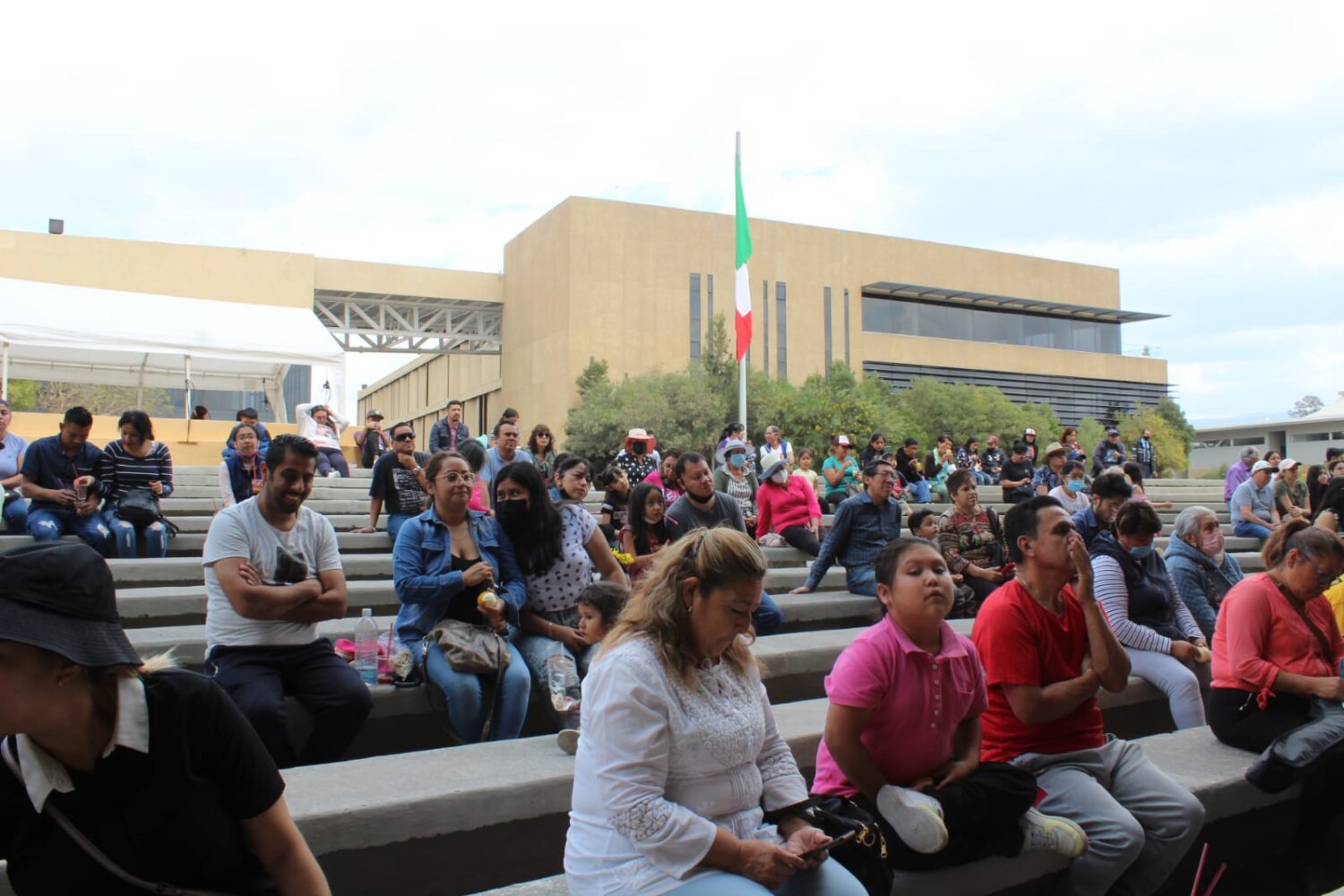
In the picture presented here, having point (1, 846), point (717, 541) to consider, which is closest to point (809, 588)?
point (717, 541)

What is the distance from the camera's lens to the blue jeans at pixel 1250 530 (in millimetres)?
12734

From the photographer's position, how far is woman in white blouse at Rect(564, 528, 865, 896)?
2408 millimetres

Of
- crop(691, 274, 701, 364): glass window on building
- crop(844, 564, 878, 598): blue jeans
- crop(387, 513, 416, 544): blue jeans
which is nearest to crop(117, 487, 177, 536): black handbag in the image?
crop(387, 513, 416, 544): blue jeans

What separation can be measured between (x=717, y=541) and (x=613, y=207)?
3925cm

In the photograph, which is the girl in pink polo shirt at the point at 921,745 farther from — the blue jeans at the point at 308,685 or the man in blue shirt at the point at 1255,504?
the man in blue shirt at the point at 1255,504

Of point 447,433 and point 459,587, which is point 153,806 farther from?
point 447,433

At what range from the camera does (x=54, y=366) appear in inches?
769

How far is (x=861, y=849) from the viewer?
110 inches

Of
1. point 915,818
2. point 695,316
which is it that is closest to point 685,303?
point 695,316

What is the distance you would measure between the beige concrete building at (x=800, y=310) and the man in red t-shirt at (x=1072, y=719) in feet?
117

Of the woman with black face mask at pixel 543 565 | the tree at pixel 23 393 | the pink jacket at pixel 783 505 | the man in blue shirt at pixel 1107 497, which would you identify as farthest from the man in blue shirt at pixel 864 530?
the tree at pixel 23 393

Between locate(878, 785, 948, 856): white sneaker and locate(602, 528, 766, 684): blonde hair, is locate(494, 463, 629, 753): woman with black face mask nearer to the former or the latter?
locate(878, 785, 948, 856): white sneaker

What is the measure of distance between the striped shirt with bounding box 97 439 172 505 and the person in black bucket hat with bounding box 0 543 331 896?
6.24 meters

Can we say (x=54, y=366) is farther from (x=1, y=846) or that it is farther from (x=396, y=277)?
A: (x=1, y=846)
